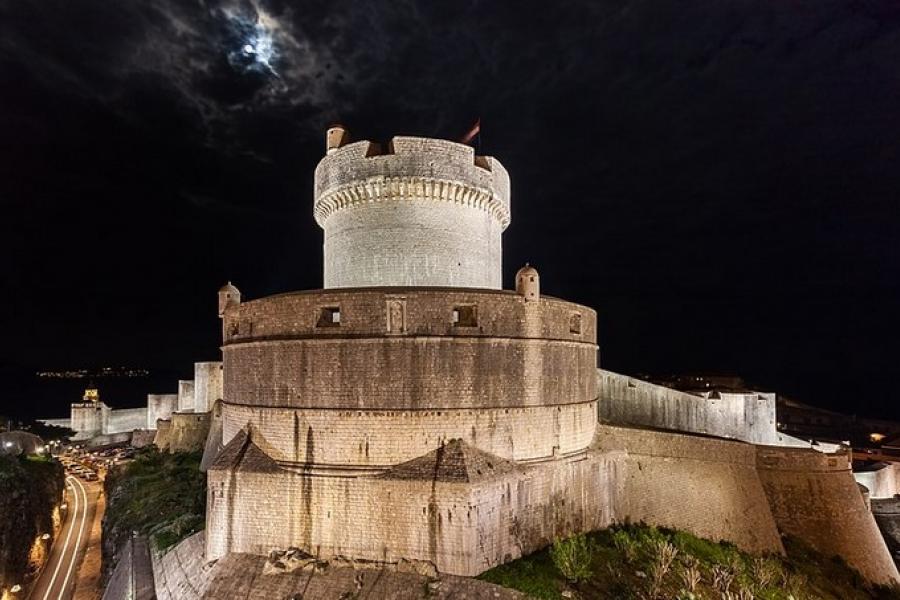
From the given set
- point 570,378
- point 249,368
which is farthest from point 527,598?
point 249,368

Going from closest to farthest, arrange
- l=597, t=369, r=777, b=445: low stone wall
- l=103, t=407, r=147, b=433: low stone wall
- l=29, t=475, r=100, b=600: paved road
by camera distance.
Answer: l=597, t=369, r=777, b=445: low stone wall < l=29, t=475, r=100, b=600: paved road < l=103, t=407, r=147, b=433: low stone wall

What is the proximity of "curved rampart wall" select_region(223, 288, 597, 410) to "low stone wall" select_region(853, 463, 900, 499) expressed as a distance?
944 inches

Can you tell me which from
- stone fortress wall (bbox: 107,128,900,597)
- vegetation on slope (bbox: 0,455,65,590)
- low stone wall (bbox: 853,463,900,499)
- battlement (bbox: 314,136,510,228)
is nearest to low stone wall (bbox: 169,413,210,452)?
vegetation on slope (bbox: 0,455,65,590)

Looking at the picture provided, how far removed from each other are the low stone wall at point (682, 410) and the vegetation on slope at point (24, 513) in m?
27.8

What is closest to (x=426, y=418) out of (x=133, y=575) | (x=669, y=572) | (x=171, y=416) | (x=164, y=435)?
(x=669, y=572)

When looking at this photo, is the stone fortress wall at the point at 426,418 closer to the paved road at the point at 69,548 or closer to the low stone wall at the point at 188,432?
the low stone wall at the point at 188,432

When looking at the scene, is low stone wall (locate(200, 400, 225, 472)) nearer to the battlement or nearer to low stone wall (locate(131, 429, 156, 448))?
the battlement

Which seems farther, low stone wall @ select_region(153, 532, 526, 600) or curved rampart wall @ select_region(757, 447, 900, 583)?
curved rampart wall @ select_region(757, 447, 900, 583)

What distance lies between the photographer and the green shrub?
35.3 ft

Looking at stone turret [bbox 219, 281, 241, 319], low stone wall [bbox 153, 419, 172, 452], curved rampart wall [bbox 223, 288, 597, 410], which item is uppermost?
stone turret [bbox 219, 281, 241, 319]

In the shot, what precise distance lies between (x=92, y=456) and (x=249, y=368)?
136ft

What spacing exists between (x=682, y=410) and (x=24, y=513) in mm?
33751

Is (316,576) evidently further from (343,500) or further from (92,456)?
(92,456)

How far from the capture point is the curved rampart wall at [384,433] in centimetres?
1089
